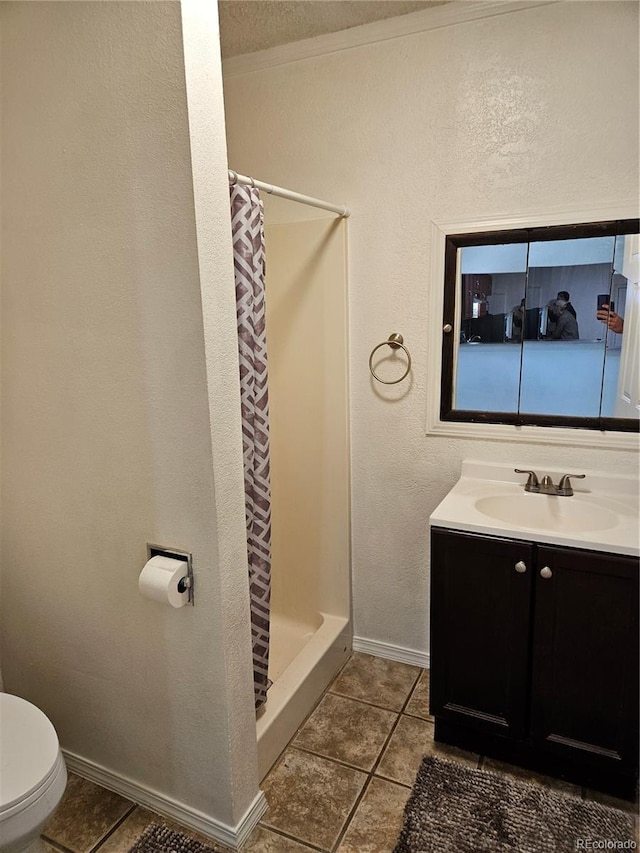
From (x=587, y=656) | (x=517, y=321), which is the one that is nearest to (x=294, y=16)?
(x=517, y=321)

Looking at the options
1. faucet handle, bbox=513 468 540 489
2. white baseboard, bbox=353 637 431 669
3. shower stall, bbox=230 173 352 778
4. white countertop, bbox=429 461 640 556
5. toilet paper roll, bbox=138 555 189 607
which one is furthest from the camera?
white baseboard, bbox=353 637 431 669

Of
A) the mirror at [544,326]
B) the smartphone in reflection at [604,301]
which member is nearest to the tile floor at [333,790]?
the mirror at [544,326]

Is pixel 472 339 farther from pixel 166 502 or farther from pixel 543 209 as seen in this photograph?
pixel 166 502

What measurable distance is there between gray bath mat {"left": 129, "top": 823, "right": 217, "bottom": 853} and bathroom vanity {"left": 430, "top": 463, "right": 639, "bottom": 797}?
0.83 metres

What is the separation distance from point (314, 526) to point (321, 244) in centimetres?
121

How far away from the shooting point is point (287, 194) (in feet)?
6.03

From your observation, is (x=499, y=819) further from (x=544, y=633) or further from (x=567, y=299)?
(x=567, y=299)

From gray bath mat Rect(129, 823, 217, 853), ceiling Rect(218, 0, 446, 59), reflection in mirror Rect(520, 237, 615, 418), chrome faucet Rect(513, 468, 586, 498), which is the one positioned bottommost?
gray bath mat Rect(129, 823, 217, 853)

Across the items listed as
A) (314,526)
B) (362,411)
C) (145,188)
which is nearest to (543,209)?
(362,411)

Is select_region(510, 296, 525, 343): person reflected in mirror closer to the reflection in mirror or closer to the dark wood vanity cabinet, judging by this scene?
the reflection in mirror

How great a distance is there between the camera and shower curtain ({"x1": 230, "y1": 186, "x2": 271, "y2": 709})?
1.67 meters

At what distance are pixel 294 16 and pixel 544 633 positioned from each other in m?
2.24

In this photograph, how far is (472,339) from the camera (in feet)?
6.95

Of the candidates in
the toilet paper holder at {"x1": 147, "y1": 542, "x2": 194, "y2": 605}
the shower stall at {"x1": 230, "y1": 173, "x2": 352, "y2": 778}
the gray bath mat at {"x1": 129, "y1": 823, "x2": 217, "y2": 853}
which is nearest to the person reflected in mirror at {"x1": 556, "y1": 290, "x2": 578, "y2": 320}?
the shower stall at {"x1": 230, "y1": 173, "x2": 352, "y2": 778}
